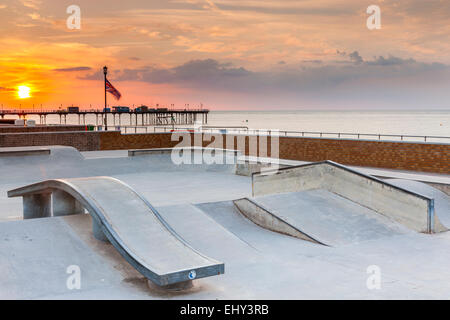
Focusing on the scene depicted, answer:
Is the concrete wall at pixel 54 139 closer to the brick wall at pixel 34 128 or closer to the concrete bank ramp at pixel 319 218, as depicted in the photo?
the brick wall at pixel 34 128

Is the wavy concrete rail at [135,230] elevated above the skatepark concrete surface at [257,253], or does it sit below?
above

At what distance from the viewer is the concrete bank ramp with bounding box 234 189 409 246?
35.4 ft

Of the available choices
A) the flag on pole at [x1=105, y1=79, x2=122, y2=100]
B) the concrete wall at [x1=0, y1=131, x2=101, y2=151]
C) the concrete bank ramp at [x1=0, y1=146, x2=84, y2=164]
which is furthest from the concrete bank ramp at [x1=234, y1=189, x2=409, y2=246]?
the flag on pole at [x1=105, y1=79, x2=122, y2=100]

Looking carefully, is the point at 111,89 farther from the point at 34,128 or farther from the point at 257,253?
the point at 257,253

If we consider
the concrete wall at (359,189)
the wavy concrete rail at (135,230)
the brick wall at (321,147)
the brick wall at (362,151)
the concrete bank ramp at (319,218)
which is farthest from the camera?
the brick wall at (321,147)

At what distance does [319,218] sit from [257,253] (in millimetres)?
2721

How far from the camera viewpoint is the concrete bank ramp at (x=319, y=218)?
1078 centimetres

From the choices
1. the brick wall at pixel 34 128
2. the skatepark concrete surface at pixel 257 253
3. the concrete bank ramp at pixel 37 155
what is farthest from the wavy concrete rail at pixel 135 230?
the brick wall at pixel 34 128

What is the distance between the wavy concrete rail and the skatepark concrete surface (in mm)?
234

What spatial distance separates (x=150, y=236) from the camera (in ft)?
26.7

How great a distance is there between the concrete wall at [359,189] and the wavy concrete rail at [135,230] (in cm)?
629

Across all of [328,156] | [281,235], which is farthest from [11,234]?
[328,156]

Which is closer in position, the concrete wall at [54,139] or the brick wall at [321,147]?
the brick wall at [321,147]
